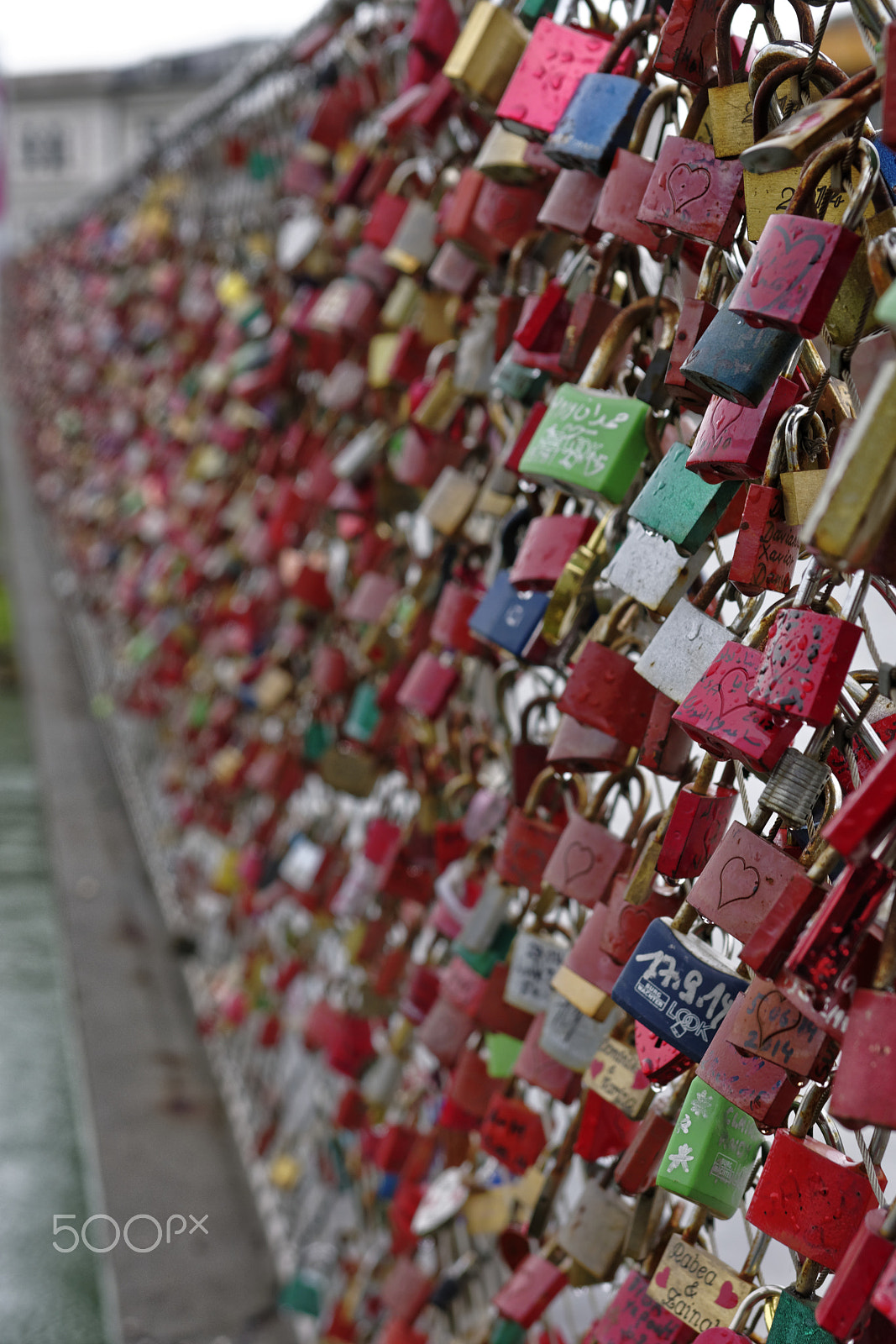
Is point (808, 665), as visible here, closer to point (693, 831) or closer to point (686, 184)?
point (693, 831)

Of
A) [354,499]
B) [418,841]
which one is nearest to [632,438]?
[418,841]

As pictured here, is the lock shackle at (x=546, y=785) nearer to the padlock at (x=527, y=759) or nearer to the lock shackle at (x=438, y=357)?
the padlock at (x=527, y=759)

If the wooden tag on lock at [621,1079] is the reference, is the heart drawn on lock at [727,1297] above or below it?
below

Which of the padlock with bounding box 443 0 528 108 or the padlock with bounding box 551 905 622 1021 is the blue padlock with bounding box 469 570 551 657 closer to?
the padlock with bounding box 551 905 622 1021

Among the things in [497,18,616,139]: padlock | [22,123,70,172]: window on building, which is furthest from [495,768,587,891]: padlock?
[22,123,70,172]: window on building

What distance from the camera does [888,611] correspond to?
2.39 feet

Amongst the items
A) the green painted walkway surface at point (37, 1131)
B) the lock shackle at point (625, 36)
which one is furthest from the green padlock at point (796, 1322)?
the green painted walkway surface at point (37, 1131)

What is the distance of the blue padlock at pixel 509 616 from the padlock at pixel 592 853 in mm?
117

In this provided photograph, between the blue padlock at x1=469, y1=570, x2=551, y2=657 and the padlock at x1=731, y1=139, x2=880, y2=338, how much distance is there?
353 mm

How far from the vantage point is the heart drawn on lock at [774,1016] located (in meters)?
0.56

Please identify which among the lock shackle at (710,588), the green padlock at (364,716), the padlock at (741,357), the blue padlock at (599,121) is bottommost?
the green padlock at (364,716)

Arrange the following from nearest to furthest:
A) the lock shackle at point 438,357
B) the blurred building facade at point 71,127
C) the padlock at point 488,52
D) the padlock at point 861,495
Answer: the padlock at point 861,495 < the padlock at point 488,52 < the lock shackle at point 438,357 < the blurred building facade at point 71,127

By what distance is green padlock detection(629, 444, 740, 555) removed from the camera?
2.20 feet

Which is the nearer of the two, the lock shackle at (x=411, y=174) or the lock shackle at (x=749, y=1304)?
the lock shackle at (x=749, y=1304)
